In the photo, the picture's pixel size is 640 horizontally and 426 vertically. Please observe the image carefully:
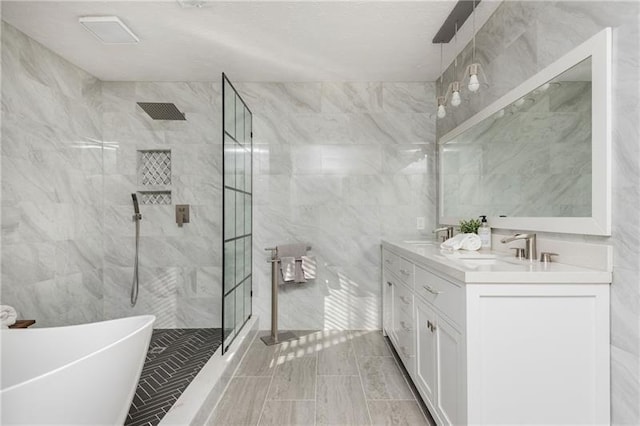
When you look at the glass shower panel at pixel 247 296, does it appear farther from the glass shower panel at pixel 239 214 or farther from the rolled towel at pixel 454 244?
the rolled towel at pixel 454 244

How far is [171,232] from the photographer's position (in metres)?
3.13

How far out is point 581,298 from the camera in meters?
1.25

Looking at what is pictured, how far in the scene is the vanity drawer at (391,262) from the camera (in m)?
2.44

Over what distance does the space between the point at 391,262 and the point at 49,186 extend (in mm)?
2854

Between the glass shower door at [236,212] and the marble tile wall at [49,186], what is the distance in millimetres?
1466

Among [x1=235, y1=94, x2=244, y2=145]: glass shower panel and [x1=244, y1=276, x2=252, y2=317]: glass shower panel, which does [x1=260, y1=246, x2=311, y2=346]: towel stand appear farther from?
[x1=235, y1=94, x2=244, y2=145]: glass shower panel

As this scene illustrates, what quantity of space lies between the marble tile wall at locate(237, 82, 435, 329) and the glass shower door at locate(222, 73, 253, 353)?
0.20 metres

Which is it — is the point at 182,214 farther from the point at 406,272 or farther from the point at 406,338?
the point at 406,338

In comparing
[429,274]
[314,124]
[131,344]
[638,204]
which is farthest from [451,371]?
[314,124]

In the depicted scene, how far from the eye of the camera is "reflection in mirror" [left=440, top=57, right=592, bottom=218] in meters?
1.38

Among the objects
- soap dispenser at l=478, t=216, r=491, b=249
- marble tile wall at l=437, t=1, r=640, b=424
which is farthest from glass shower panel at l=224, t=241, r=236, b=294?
marble tile wall at l=437, t=1, r=640, b=424

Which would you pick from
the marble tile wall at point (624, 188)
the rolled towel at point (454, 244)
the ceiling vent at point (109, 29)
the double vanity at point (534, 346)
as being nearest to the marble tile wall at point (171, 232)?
the ceiling vent at point (109, 29)

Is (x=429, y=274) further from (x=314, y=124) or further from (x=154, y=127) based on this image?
(x=154, y=127)

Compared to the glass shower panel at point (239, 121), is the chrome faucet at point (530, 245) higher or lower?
lower
